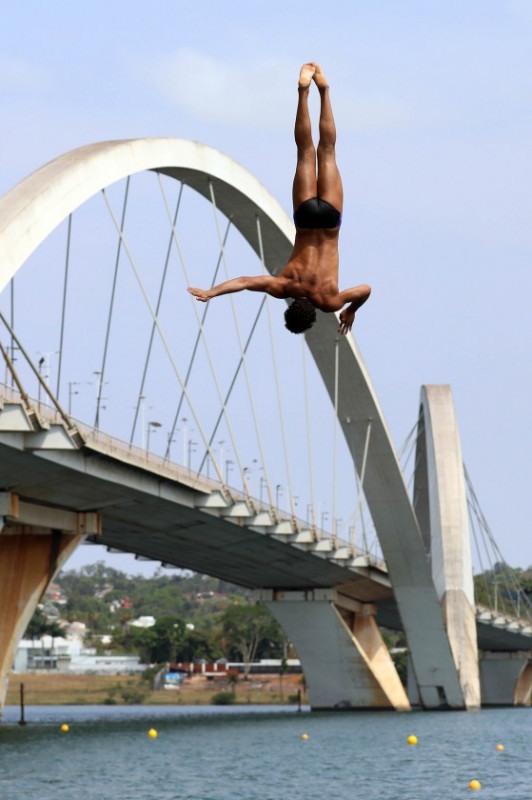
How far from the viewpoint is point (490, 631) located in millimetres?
117750

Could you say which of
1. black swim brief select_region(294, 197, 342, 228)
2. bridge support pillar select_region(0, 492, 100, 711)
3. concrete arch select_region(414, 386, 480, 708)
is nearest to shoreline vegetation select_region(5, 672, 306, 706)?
concrete arch select_region(414, 386, 480, 708)

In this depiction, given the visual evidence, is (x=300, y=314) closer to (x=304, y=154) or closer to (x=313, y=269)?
(x=313, y=269)

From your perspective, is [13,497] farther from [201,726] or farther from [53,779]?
[201,726]

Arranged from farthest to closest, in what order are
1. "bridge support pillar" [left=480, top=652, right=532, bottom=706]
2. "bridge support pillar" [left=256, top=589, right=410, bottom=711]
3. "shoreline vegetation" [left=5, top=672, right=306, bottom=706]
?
"shoreline vegetation" [left=5, top=672, right=306, bottom=706] < "bridge support pillar" [left=480, top=652, right=532, bottom=706] < "bridge support pillar" [left=256, top=589, right=410, bottom=711]

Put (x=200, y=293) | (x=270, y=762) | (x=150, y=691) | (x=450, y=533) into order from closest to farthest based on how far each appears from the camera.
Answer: (x=200, y=293) < (x=270, y=762) < (x=450, y=533) < (x=150, y=691)

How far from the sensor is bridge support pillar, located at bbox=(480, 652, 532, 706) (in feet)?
472

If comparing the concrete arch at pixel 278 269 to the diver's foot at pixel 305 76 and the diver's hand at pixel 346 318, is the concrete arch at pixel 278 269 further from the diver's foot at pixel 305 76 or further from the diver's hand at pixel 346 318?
the diver's foot at pixel 305 76

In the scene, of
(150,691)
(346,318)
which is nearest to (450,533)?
(346,318)

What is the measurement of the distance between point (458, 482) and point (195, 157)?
38.7 meters

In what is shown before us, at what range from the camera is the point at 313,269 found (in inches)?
690

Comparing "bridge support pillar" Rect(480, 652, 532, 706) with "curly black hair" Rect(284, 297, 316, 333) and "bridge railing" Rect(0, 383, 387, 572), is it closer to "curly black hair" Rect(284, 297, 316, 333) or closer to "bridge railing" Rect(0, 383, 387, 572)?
"bridge railing" Rect(0, 383, 387, 572)

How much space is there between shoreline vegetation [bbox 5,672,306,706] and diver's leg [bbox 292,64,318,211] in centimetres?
16954

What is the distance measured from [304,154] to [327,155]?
313mm

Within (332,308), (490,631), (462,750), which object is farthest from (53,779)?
(490,631)
